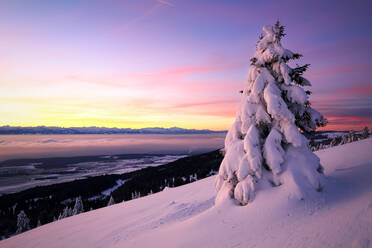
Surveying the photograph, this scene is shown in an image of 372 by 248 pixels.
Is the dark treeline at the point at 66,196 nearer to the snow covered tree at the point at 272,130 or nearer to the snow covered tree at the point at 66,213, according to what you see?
the snow covered tree at the point at 66,213

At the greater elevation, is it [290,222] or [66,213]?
[290,222]

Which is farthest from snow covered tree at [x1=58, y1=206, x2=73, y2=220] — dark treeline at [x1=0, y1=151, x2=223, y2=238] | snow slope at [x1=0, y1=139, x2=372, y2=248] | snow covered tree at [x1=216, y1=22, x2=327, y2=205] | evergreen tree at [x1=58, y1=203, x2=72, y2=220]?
snow covered tree at [x1=216, y1=22, x2=327, y2=205]

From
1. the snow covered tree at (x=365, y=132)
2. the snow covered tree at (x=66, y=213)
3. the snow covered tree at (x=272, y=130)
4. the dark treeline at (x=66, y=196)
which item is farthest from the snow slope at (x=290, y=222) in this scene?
the dark treeline at (x=66, y=196)

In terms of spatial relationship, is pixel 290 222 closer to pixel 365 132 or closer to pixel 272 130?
pixel 272 130

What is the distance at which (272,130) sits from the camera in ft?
31.7

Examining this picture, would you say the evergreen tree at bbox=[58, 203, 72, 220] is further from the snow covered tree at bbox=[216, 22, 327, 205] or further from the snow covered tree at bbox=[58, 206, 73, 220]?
the snow covered tree at bbox=[216, 22, 327, 205]

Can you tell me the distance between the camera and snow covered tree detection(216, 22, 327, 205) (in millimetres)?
9055

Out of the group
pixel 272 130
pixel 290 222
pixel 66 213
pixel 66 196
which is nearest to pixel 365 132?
pixel 272 130

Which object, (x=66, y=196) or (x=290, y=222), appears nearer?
(x=290, y=222)

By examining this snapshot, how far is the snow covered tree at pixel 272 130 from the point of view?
905cm

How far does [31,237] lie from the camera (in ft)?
65.6

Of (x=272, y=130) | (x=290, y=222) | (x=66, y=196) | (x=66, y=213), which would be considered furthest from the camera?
(x=66, y=196)

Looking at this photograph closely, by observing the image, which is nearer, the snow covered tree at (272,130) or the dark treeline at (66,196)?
the snow covered tree at (272,130)

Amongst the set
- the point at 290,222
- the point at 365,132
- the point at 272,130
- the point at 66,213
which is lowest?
the point at 66,213
